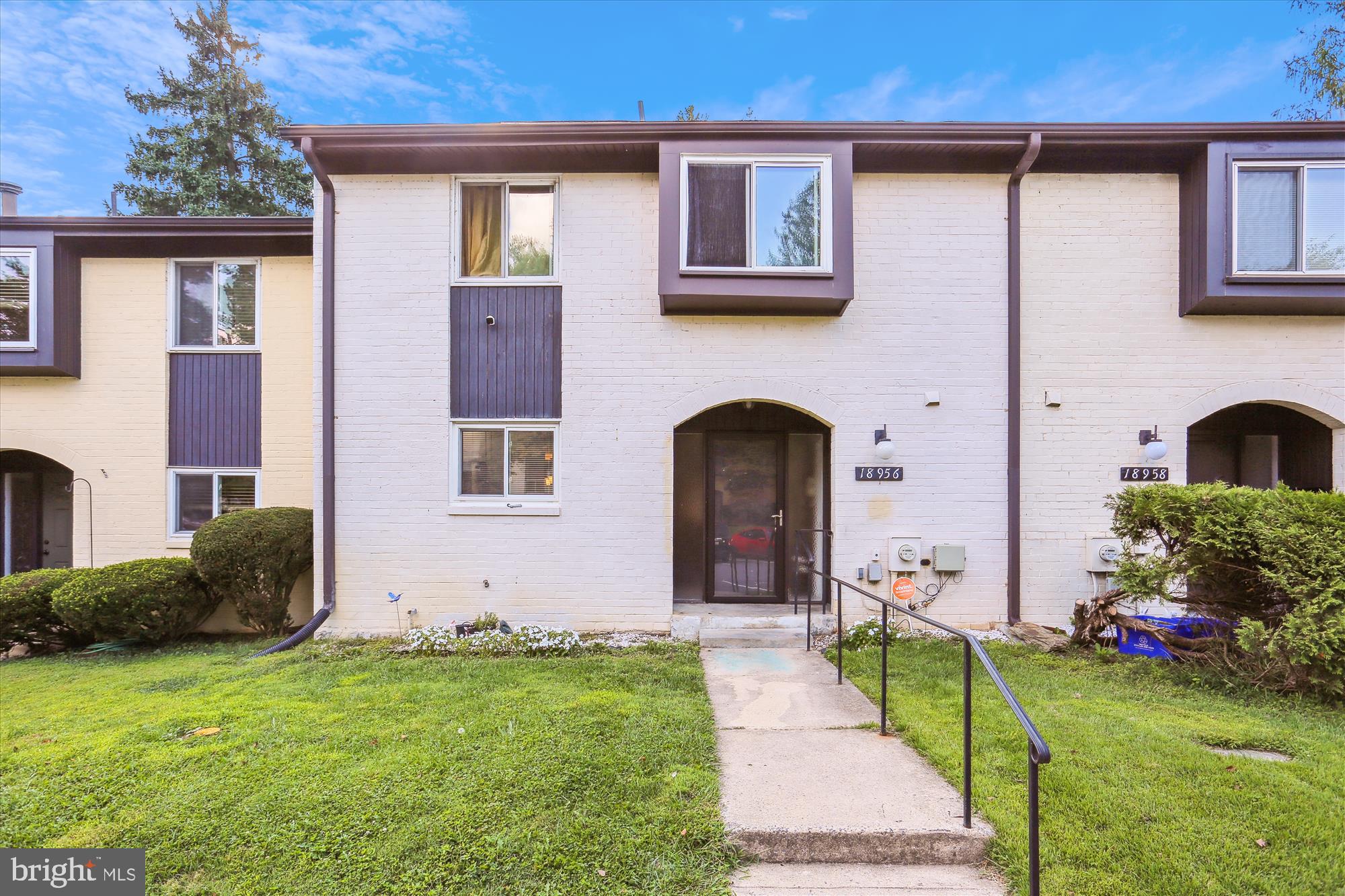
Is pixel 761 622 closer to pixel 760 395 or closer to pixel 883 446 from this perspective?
pixel 883 446

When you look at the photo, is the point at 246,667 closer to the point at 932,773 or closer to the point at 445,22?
the point at 932,773

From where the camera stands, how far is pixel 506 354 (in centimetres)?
649

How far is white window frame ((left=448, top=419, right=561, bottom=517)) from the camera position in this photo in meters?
6.41

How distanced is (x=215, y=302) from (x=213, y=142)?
1383 centimetres

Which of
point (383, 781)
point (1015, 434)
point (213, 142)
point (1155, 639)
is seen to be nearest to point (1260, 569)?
point (1155, 639)

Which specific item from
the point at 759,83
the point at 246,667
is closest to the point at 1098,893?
the point at 246,667

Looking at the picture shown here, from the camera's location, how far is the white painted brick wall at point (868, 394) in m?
6.38

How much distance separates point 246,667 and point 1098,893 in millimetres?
6555

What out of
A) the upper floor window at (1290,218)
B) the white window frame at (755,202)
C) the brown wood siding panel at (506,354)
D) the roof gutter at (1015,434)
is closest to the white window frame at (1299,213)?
the upper floor window at (1290,218)

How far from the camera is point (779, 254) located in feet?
20.2

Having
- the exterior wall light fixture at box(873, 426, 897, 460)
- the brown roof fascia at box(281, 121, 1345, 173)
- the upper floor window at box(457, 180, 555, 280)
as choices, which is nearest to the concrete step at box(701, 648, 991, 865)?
the exterior wall light fixture at box(873, 426, 897, 460)

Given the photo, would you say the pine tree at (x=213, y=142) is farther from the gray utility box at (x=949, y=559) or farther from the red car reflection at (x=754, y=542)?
the gray utility box at (x=949, y=559)

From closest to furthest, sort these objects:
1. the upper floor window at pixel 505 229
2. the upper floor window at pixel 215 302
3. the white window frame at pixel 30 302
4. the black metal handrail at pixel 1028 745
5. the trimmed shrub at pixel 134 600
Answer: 1. the black metal handrail at pixel 1028 745
2. the trimmed shrub at pixel 134 600
3. the upper floor window at pixel 505 229
4. the white window frame at pixel 30 302
5. the upper floor window at pixel 215 302

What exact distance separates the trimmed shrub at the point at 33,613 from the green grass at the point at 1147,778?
8.57 metres
